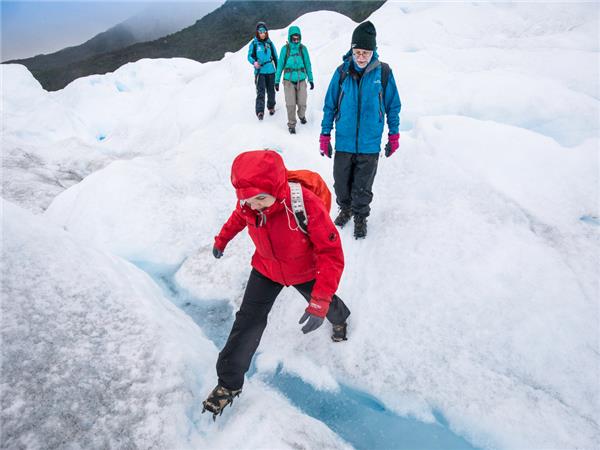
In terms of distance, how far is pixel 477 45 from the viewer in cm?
650

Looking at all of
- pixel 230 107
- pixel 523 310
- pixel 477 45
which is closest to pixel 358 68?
pixel 523 310

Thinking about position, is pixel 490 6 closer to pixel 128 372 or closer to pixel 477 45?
pixel 477 45

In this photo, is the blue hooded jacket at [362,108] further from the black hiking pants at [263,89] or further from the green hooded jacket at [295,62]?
the black hiking pants at [263,89]

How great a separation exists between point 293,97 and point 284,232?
167 inches

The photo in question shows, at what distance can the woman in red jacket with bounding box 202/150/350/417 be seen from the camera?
1778 mm

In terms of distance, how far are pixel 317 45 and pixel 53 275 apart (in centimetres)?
991

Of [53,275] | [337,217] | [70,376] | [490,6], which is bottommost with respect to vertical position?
[337,217]

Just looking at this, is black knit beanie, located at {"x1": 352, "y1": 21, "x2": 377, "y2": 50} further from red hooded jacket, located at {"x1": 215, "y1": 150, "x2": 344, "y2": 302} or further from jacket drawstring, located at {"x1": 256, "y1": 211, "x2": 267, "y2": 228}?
jacket drawstring, located at {"x1": 256, "y1": 211, "x2": 267, "y2": 228}

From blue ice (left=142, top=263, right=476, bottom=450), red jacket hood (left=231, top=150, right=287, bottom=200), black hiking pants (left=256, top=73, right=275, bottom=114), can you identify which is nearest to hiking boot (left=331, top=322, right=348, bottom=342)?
blue ice (left=142, top=263, right=476, bottom=450)

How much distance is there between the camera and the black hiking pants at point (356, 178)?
329cm

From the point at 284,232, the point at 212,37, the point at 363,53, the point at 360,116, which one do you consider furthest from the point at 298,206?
the point at 212,37

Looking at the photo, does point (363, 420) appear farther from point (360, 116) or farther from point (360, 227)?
point (360, 116)

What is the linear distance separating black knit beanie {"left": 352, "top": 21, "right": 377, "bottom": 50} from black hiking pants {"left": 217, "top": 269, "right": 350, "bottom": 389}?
6.70 ft

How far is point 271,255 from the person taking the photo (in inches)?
85.3
